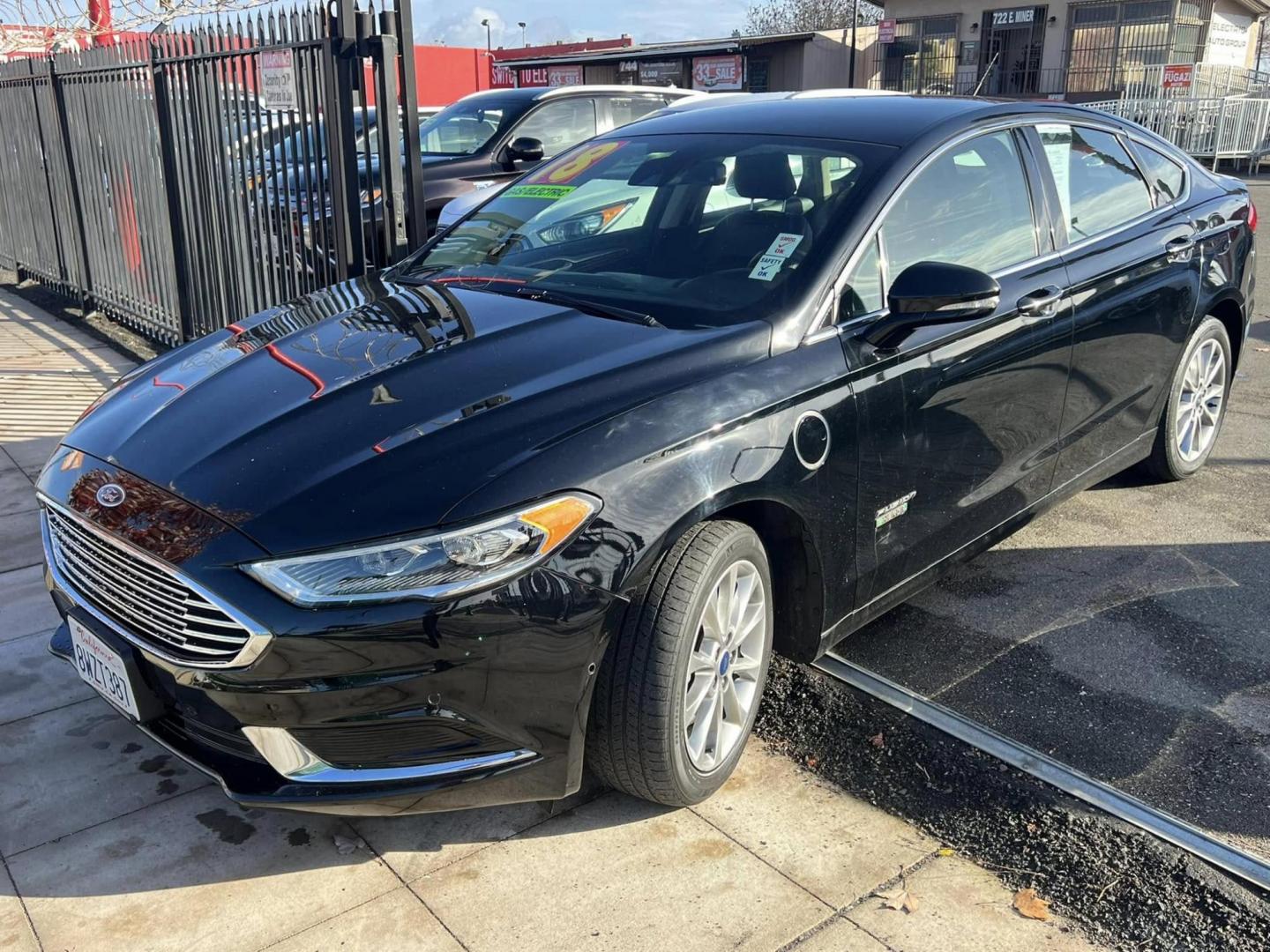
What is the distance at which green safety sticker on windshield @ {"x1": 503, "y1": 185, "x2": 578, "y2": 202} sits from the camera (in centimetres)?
412

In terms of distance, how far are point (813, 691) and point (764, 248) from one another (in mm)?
1387

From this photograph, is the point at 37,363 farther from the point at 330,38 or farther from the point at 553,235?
the point at 553,235

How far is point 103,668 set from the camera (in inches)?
108

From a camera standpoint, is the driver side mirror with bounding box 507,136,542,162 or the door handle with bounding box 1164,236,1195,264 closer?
the door handle with bounding box 1164,236,1195,264

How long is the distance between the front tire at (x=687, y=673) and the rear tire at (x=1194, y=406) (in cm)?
279

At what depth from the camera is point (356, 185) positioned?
5652mm

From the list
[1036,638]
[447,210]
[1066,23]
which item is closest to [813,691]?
[1036,638]

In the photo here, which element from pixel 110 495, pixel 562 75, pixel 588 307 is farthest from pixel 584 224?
pixel 562 75

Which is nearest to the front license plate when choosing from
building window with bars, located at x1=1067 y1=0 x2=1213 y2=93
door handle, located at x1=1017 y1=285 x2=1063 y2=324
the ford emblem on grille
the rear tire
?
the ford emblem on grille

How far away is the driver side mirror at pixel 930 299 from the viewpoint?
10.1ft

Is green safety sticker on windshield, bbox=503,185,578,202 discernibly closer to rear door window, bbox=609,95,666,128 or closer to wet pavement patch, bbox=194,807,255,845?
wet pavement patch, bbox=194,807,255,845

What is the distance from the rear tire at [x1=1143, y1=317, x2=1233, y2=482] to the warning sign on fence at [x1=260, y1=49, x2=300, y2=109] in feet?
14.8

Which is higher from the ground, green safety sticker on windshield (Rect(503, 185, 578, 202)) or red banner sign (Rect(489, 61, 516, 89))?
red banner sign (Rect(489, 61, 516, 89))

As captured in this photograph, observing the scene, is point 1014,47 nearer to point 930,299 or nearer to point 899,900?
point 930,299
